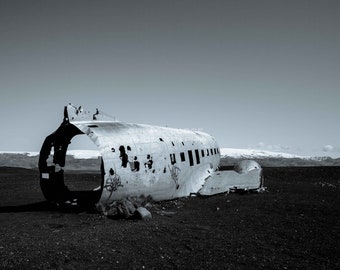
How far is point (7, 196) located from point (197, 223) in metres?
16.2

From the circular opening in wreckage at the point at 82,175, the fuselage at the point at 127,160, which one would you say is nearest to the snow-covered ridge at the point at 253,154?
the circular opening in wreckage at the point at 82,175

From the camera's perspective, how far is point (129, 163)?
576 inches

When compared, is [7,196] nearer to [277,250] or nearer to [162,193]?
[162,193]

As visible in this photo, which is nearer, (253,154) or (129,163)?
(129,163)

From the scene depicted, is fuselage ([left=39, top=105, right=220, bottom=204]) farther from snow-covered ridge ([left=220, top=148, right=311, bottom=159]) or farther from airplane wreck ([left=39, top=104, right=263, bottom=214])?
snow-covered ridge ([left=220, top=148, right=311, bottom=159])

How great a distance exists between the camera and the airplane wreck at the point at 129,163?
14258 mm

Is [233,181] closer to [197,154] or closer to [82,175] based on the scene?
[197,154]

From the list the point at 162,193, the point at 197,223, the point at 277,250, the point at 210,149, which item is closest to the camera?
the point at 277,250

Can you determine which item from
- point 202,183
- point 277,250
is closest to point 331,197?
point 202,183

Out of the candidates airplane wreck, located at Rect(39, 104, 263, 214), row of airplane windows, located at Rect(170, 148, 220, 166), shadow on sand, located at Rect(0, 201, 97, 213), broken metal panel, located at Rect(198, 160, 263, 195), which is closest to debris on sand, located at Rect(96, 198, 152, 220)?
airplane wreck, located at Rect(39, 104, 263, 214)

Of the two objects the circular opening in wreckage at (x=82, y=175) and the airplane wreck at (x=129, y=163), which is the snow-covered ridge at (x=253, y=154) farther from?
the airplane wreck at (x=129, y=163)

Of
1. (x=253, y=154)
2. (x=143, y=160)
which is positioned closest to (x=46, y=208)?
(x=143, y=160)

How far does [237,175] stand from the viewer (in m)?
22.1

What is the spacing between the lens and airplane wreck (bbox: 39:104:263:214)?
46.8 ft
